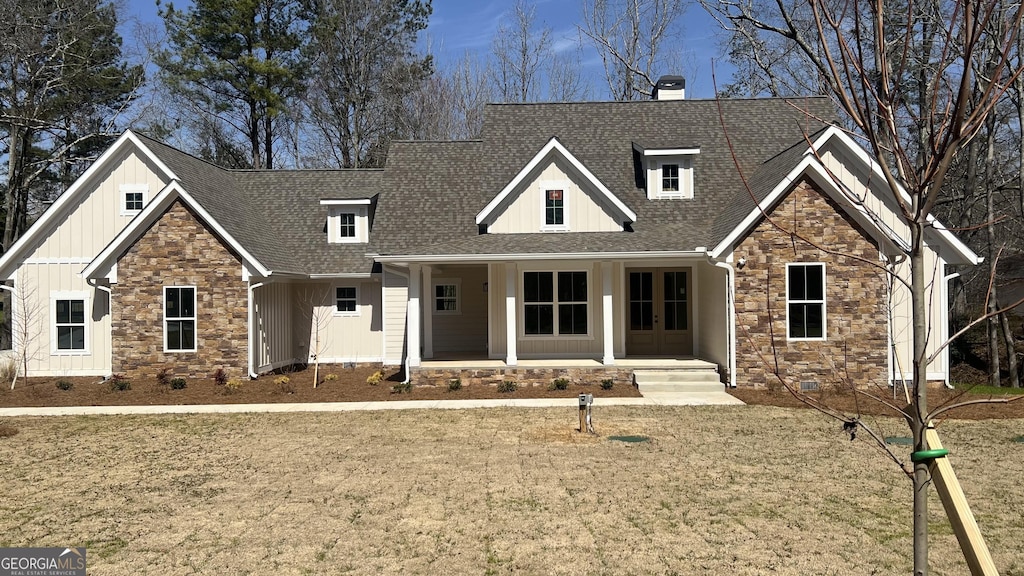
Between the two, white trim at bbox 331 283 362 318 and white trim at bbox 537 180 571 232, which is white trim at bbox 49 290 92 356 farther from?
white trim at bbox 537 180 571 232

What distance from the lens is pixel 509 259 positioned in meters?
16.1

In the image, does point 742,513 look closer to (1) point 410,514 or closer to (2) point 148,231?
(1) point 410,514

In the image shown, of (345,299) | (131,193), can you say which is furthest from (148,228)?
(345,299)

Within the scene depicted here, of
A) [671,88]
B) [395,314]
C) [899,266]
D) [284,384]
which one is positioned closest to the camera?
[899,266]

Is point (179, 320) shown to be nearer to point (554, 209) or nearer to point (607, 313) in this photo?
point (554, 209)

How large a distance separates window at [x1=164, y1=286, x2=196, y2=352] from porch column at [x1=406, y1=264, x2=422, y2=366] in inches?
212

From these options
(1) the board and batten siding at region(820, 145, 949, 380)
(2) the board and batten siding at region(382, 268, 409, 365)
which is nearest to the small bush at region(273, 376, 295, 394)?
(2) the board and batten siding at region(382, 268, 409, 365)

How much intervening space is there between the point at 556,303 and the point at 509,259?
232 centimetres

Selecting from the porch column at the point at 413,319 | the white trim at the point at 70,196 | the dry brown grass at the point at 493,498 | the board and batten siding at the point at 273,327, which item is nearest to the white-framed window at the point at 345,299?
the board and batten siding at the point at 273,327

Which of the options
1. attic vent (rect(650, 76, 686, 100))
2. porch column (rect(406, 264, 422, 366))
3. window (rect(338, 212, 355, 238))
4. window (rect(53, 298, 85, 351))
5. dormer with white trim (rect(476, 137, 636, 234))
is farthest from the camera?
attic vent (rect(650, 76, 686, 100))

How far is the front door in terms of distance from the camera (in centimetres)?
1881

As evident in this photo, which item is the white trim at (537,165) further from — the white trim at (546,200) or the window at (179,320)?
the window at (179,320)

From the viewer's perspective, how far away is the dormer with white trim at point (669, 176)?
63.5 ft

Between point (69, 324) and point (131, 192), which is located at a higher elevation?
point (131, 192)
